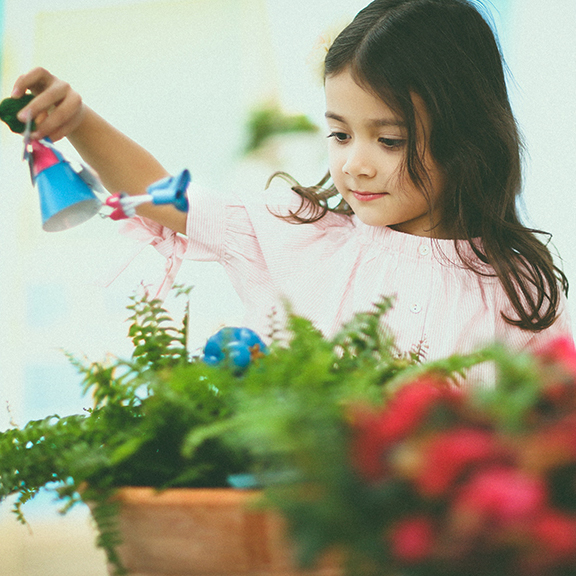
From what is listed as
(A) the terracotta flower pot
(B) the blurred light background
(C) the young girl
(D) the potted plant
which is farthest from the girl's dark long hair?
(B) the blurred light background

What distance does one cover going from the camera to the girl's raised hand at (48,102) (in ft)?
2.34

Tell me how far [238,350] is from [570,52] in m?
2.79

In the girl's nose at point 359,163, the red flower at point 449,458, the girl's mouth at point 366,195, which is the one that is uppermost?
the girl's nose at point 359,163

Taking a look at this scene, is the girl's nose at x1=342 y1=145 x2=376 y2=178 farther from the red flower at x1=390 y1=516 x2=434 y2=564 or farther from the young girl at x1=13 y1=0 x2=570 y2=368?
the red flower at x1=390 y1=516 x2=434 y2=564

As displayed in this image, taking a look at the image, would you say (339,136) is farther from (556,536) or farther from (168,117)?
(168,117)

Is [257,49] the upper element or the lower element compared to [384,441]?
upper

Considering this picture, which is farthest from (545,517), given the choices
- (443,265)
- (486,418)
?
(443,265)

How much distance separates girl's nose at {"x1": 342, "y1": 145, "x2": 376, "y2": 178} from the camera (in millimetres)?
924

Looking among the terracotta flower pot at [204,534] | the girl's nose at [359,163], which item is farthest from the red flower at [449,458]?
the girl's nose at [359,163]

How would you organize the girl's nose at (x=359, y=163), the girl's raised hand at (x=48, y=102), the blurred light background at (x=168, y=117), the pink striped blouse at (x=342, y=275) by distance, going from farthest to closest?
1. the blurred light background at (x=168, y=117)
2. the pink striped blouse at (x=342, y=275)
3. the girl's nose at (x=359, y=163)
4. the girl's raised hand at (x=48, y=102)

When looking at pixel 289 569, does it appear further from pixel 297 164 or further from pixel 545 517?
pixel 297 164

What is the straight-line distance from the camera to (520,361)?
32cm

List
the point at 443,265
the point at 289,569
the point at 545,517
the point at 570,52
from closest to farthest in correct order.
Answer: the point at 545,517
the point at 289,569
the point at 443,265
the point at 570,52

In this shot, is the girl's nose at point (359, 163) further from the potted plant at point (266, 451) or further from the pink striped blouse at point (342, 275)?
the potted plant at point (266, 451)
